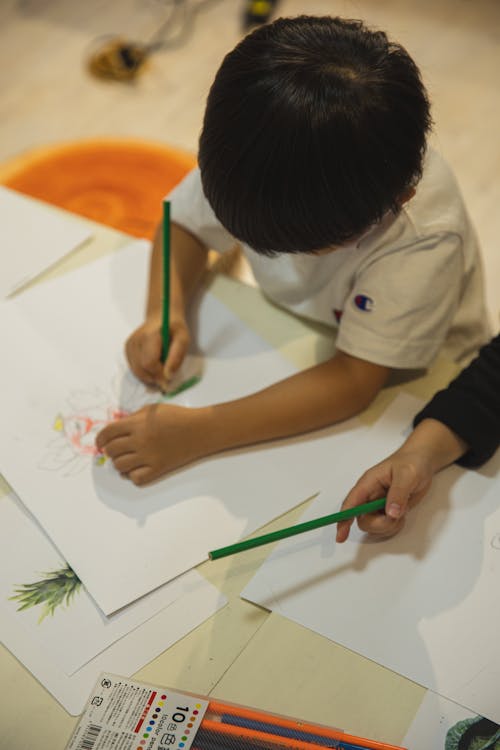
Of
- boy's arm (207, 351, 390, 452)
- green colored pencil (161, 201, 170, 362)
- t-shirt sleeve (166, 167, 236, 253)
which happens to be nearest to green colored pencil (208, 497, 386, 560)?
boy's arm (207, 351, 390, 452)

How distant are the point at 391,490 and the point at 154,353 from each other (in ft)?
0.86

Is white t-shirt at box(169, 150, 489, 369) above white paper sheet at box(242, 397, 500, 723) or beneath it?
above

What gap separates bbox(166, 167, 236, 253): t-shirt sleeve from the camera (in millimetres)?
747

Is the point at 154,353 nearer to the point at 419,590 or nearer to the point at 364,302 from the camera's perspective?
the point at 364,302

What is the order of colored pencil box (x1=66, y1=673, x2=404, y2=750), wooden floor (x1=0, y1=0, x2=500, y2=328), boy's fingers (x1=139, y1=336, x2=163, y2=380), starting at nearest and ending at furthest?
1. colored pencil box (x1=66, y1=673, x2=404, y2=750)
2. boy's fingers (x1=139, y1=336, x2=163, y2=380)
3. wooden floor (x1=0, y1=0, x2=500, y2=328)

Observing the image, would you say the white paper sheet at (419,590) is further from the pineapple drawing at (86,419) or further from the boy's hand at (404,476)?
the pineapple drawing at (86,419)

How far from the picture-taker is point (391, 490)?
559mm

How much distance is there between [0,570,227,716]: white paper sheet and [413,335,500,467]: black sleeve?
0.25 m

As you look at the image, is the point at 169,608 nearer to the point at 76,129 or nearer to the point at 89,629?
the point at 89,629

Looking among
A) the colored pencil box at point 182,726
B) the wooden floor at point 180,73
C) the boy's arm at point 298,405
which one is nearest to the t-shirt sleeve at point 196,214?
the boy's arm at point 298,405

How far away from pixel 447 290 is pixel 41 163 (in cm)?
69

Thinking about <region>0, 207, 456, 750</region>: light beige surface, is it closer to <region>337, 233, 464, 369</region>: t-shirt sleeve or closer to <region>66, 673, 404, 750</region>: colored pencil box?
<region>66, 673, 404, 750</region>: colored pencil box

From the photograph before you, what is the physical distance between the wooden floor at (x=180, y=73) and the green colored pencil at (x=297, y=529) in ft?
3.21

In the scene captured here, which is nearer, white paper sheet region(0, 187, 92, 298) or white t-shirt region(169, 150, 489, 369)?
white t-shirt region(169, 150, 489, 369)
